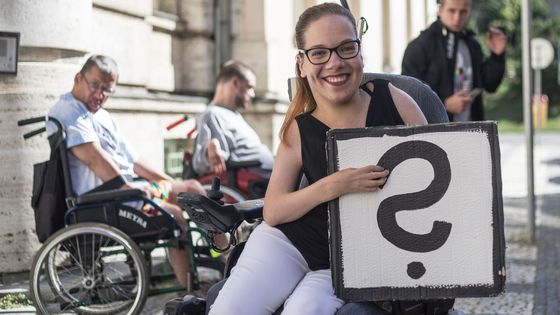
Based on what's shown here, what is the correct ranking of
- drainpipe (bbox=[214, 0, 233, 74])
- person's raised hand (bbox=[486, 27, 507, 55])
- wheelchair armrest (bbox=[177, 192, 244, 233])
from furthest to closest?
drainpipe (bbox=[214, 0, 233, 74]) → person's raised hand (bbox=[486, 27, 507, 55]) → wheelchair armrest (bbox=[177, 192, 244, 233])

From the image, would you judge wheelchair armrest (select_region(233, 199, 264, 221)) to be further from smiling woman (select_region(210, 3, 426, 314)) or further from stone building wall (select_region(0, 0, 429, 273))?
stone building wall (select_region(0, 0, 429, 273))

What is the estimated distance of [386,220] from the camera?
3057 mm

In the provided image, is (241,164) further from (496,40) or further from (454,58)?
(496,40)

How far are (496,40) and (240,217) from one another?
3666mm

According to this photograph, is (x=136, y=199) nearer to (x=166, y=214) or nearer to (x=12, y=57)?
(x=166, y=214)

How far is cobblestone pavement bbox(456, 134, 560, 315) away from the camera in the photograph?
6.34 meters

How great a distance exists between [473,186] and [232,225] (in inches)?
35.2

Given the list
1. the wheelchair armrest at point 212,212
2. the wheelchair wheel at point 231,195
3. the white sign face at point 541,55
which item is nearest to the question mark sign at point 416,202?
the wheelchair armrest at point 212,212

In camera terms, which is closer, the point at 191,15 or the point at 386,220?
the point at 386,220

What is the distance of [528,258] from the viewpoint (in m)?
8.44

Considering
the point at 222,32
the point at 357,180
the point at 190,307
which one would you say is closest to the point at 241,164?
the point at 190,307

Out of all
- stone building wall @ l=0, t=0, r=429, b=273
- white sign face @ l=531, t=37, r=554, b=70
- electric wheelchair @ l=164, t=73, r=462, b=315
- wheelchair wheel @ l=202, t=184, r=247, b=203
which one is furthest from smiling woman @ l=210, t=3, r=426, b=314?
white sign face @ l=531, t=37, r=554, b=70

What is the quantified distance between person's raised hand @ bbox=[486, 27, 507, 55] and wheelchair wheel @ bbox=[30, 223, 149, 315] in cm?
264

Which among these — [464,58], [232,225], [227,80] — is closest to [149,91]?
[227,80]
